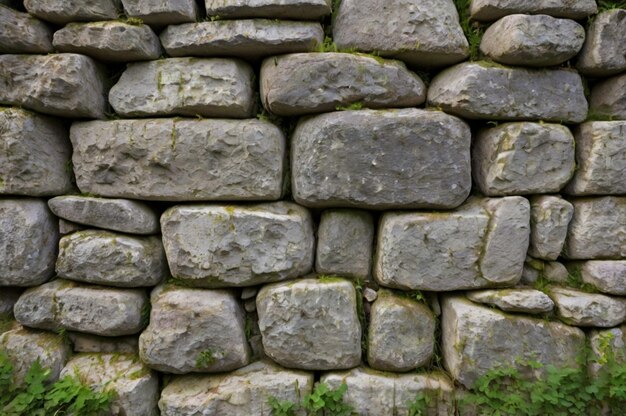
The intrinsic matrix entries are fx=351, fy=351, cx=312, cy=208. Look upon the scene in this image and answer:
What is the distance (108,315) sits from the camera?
7.38 feet

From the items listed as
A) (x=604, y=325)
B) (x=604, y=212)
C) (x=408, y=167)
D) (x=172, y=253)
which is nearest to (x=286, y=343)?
(x=172, y=253)

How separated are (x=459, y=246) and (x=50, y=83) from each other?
2683 mm

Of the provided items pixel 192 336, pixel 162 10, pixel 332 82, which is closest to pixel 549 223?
pixel 332 82

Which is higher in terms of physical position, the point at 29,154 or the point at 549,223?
the point at 29,154

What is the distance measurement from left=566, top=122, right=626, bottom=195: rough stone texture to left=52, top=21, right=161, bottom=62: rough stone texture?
2.81 metres

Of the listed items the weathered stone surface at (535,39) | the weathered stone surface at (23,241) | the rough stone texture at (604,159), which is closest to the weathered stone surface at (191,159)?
the weathered stone surface at (23,241)

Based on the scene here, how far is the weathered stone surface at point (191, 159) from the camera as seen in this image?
218 cm

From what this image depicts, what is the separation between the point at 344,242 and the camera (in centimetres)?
228

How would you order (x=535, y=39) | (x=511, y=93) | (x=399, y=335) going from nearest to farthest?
(x=535, y=39)
(x=511, y=93)
(x=399, y=335)

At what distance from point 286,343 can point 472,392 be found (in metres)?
1.23

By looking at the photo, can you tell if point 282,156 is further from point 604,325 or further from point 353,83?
point 604,325

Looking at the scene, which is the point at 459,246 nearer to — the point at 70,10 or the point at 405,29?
the point at 405,29

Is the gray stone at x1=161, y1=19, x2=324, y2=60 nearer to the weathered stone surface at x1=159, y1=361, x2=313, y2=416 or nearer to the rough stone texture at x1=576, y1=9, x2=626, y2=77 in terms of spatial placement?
the rough stone texture at x1=576, y1=9, x2=626, y2=77

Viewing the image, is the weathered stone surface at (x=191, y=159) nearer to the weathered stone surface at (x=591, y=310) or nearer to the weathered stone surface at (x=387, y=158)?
the weathered stone surface at (x=387, y=158)
